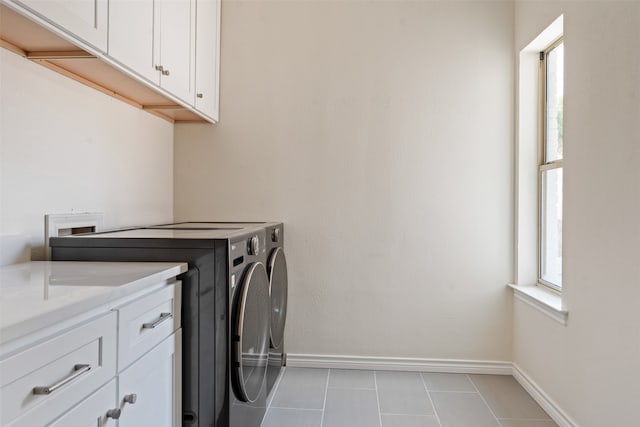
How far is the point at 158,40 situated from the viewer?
74.5 inches

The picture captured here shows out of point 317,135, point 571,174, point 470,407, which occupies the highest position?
point 317,135

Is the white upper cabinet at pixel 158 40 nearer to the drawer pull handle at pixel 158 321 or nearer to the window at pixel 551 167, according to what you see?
the drawer pull handle at pixel 158 321

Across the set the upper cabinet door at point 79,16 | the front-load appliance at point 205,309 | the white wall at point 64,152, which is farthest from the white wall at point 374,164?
the upper cabinet door at point 79,16

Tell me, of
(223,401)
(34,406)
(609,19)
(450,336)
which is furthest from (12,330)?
(450,336)

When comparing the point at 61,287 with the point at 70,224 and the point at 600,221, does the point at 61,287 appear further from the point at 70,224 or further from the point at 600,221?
the point at 600,221

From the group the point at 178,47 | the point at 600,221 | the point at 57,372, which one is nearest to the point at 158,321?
the point at 57,372

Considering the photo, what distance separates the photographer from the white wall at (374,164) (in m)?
2.73

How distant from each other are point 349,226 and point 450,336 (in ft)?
2.99

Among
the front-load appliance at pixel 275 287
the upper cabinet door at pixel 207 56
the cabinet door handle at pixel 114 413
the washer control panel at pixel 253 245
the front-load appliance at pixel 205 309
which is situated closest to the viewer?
the cabinet door handle at pixel 114 413

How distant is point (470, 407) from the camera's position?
2.28m

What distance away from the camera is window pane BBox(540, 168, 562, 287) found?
2.38 metres

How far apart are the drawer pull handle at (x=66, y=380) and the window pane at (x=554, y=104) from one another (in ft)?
7.61

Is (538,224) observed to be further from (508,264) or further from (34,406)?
(34,406)

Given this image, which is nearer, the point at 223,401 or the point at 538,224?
the point at 223,401
